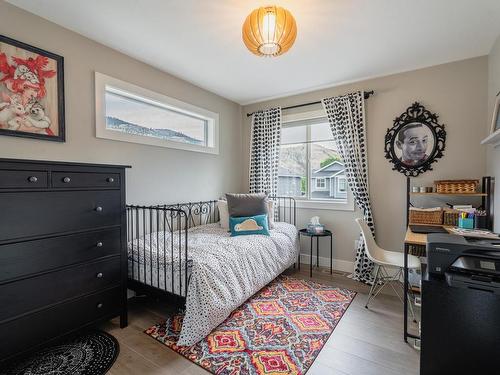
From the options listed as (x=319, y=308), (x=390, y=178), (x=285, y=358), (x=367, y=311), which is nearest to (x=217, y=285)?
(x=285, y=358)

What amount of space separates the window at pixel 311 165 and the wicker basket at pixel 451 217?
993mm

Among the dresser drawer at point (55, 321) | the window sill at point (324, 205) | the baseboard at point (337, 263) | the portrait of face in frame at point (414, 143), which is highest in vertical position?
the portrait of face in frame at point (414, 143)

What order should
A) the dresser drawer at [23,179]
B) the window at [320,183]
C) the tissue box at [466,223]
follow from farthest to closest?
the window at [320,183] → the tissue box at [466,223] → the dresser drawer at [23,179]

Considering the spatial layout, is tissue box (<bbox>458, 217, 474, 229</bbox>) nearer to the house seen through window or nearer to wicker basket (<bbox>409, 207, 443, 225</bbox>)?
wicker basket (<bbox>409, 207, 443, 225</bbox>)

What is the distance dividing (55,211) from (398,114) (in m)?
3.35

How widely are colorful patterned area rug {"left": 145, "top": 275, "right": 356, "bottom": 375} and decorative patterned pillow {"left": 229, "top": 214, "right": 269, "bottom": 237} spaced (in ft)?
2.11

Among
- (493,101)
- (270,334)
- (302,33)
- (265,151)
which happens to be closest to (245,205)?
(265,151)

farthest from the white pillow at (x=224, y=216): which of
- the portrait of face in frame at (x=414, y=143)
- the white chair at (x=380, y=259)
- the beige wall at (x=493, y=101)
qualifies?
the beige wall at (x=493, y=101)

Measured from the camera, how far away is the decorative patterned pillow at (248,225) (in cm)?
276

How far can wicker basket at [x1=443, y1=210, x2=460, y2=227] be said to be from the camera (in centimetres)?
228

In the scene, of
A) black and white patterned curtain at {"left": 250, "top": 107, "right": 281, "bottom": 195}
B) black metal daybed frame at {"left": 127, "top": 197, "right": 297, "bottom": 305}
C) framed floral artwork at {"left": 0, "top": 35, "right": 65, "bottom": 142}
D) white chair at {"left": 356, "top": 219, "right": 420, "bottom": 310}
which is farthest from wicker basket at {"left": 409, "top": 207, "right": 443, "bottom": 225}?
framed floral artwork at {"left": 0, "top": 35, "right": 65, "bottom": 142}

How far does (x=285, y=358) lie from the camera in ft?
5.36

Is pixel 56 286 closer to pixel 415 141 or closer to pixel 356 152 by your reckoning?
pixel 356 152

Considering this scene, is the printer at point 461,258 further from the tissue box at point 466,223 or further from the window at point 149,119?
the window at point 149,119
